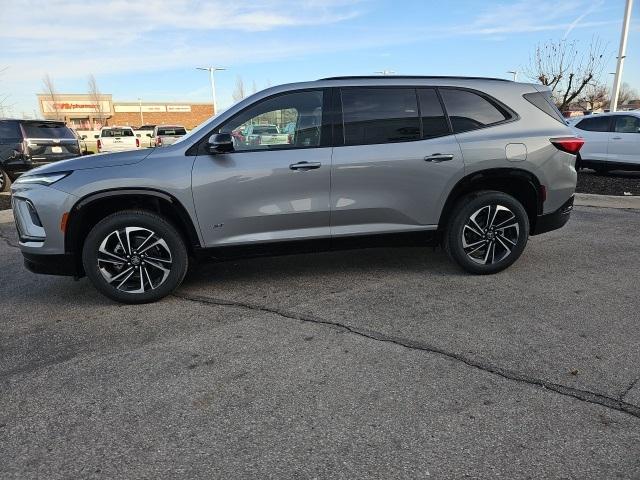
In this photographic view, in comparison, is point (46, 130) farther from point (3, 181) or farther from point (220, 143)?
point (220, 143)

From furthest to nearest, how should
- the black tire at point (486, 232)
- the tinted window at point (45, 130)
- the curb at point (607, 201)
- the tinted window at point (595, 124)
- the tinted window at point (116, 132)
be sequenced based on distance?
1. the tinted window at point (116, 132)
2. the tinted window at point (595, 124)
3. the tinted window at point (45, 130)
4. the curb at point (607, 201)
5. the black tire at point (486, 232)

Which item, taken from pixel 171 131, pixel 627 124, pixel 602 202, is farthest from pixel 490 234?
pixel 171 131

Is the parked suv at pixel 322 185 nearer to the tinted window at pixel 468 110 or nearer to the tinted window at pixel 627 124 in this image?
the tinted window at pixel 468 110

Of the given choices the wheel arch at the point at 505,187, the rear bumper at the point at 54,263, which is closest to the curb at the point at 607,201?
the wheel arch at the point at 505,187

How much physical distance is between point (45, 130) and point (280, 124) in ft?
31.1

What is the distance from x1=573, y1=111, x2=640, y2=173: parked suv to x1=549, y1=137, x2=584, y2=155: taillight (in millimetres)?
7901

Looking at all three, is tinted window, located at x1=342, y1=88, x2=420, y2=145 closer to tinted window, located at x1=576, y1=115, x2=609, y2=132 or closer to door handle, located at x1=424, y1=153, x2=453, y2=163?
door handle, located at x1=424, y1=153, x2=453, y2=163

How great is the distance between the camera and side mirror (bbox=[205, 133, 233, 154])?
392 cm

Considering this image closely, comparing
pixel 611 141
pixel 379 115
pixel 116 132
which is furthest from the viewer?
pixel 116 132

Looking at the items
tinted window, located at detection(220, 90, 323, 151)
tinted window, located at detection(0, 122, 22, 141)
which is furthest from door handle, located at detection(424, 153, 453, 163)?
tinted window, located at detection(0, 122, 22, 141)

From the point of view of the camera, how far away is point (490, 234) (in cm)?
472

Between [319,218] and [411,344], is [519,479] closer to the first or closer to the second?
[411,344]

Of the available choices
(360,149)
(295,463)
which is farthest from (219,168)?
(295,463)

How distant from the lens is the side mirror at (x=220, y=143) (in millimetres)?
3922
